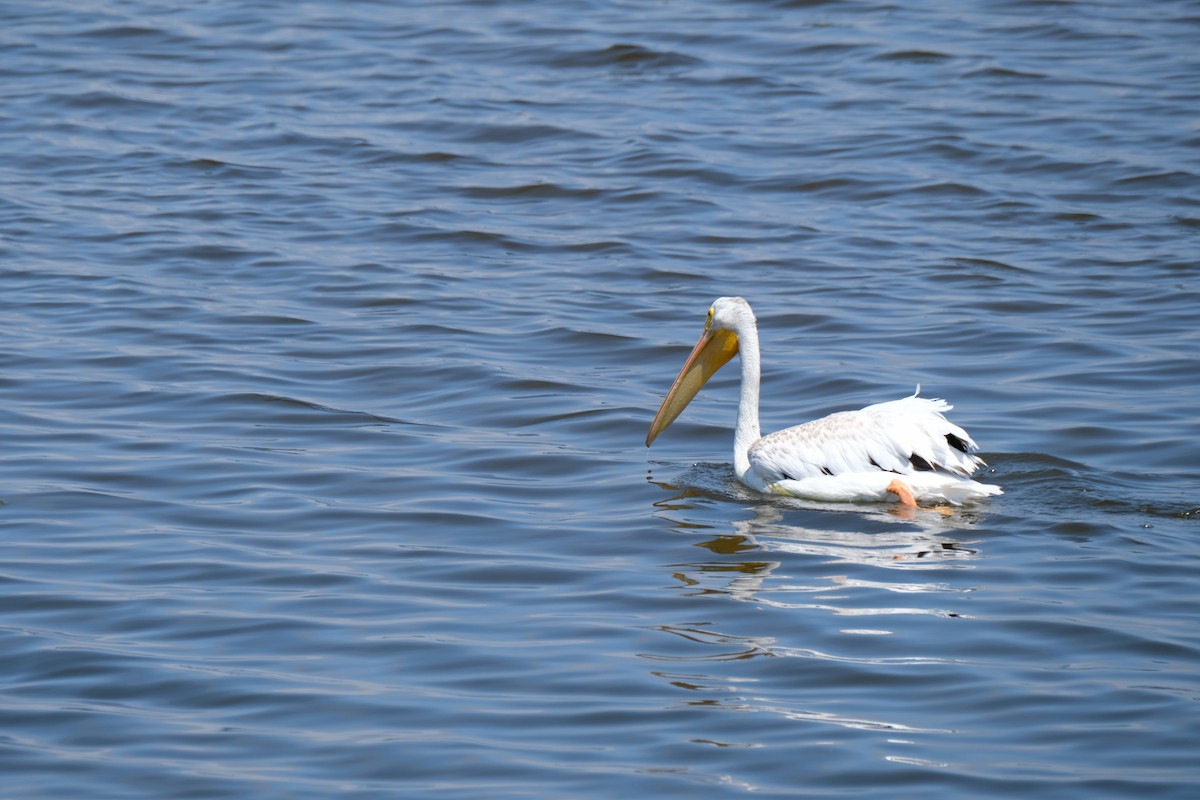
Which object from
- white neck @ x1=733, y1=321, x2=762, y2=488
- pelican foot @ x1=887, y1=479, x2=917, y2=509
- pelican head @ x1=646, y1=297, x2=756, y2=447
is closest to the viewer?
pelican foot @ x1=887, y1=479, x2=917, y2=509

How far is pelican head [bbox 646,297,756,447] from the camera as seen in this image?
311 inches

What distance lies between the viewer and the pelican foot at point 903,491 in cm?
695

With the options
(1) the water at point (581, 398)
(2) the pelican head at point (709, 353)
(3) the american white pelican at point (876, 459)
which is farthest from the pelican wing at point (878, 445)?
(2) the pelican head at point (709, 353)

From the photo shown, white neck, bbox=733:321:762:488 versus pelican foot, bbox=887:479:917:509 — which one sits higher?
white neck, bbox=733:321:762:488

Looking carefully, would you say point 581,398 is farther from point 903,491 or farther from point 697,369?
point 903,491

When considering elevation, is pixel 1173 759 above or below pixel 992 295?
below

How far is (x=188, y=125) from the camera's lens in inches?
587

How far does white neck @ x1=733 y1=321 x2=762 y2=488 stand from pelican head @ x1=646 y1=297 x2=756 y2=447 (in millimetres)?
60

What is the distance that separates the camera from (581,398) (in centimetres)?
870

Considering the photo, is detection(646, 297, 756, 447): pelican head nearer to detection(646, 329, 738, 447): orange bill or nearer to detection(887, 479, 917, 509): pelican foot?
detection(646, 329, 738, 447): orange bill

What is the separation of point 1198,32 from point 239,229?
34.4ft

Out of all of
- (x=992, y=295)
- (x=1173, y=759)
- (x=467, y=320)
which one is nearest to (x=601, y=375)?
(x=467, y=320)

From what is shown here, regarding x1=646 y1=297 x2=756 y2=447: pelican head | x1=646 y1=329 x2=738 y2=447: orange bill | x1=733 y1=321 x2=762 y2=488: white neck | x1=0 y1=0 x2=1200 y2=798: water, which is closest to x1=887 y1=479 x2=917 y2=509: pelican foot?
x1=0 y1=0 x2=1200 y2=798: water

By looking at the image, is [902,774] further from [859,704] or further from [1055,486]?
[1055,486]
